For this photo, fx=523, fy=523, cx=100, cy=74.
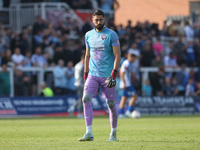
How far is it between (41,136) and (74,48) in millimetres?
13085

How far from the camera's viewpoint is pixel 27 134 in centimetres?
1225

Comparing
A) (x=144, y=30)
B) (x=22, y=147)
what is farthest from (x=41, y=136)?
(x=144, y=30)

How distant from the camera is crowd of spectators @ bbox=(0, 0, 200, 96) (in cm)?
2325

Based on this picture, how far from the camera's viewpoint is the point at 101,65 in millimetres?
10367

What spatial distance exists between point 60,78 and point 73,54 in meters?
1.48

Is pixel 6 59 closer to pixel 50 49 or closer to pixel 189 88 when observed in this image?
pixel 50 49

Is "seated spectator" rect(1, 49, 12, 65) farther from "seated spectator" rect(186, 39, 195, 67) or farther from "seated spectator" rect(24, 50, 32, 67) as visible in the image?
"seated spectator" rect(186, 39, 195, 67)

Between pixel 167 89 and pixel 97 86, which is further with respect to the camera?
pixel 167 89

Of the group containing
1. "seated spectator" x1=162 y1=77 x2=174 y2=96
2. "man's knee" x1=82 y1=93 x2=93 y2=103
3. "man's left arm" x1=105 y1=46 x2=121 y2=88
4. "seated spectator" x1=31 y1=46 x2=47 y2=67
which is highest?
"man's left arm" x1=105 y1=46 x2=121 y2=88

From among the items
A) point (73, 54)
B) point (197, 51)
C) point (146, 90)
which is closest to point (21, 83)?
point (73, 54)

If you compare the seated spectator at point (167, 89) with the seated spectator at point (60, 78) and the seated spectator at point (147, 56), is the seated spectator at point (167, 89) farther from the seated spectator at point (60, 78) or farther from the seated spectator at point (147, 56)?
the seated spectator at point (60, 78)

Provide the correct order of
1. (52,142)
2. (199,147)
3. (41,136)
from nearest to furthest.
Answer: (199,147), (52,142), (41,136)

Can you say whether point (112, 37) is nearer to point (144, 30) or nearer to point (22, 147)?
point (22, 147)

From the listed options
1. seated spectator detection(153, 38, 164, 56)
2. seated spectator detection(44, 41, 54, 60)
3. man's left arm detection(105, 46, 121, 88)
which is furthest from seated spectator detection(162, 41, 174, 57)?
man's left arm detection(105, 46, 121, 88)
